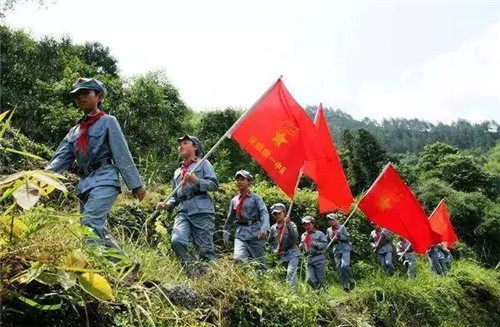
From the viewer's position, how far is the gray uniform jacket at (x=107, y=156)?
4121 mm

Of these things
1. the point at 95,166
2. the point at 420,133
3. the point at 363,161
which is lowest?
the point at 95,166

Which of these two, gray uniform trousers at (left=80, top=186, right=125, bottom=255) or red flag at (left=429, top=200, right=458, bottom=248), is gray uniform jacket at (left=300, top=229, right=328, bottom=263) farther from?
gray uniform trousers at (left=80, top=186, right=125, bottom=255)

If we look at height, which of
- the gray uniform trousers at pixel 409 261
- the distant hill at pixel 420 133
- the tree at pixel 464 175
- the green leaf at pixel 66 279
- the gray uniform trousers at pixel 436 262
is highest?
the distant hill at pixel 420 133

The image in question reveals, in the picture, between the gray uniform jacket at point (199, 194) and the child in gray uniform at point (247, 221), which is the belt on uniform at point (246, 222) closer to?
the child in gray uniform at point (247, 221)

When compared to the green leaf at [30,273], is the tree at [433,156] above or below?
above

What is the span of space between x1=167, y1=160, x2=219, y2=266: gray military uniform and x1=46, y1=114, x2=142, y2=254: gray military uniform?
189 cm

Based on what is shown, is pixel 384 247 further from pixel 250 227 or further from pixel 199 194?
pixel 199 194

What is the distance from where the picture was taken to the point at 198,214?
6195 mm

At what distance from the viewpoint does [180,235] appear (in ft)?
19.8

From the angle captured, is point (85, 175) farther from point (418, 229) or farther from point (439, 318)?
point (439, 318)

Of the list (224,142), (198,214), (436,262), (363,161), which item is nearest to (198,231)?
A: (198,214)

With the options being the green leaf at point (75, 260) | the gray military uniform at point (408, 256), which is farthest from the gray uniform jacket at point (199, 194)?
the gray military uniform at point (408, 256)

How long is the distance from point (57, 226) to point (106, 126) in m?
1.42

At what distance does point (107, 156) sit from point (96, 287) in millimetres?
2032
